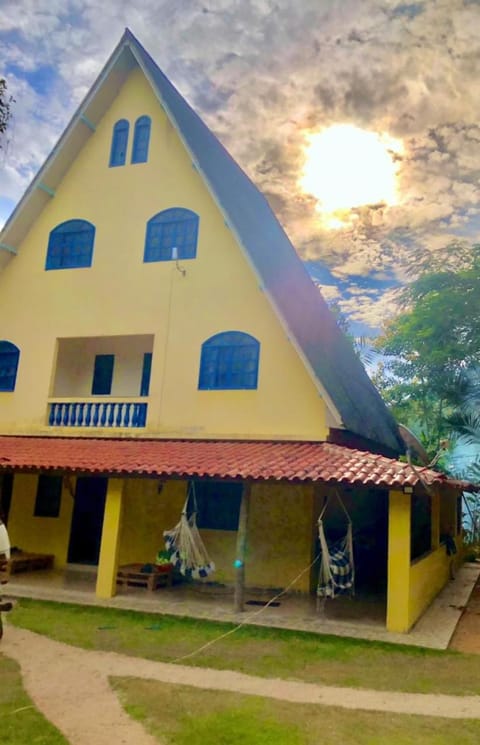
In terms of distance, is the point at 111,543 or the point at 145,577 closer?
the point at 111,543

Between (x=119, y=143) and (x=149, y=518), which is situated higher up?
(x=119, y=143)

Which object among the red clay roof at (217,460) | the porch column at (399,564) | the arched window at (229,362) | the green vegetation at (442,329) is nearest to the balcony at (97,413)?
the red clay roof at (217,460)

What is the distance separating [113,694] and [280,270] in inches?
467

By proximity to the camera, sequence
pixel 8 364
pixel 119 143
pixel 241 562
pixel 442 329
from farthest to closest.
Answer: pixel 442 329, pixel 119 143, pixel 8 364, pixel 241 562

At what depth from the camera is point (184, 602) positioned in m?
10.8

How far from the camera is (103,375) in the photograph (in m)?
15.5

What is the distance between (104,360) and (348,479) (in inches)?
340

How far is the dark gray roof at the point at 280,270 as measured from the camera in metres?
12.8

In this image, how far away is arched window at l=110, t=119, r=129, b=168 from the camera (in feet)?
49.3

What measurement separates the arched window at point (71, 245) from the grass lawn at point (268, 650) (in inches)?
334

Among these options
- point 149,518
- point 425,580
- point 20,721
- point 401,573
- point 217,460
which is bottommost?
point 20,721

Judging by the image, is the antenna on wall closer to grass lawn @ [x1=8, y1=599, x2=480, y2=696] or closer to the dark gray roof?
the dark gray roof

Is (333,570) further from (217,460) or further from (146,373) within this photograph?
(146,373)

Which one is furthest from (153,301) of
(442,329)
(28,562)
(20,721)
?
(442,329)
